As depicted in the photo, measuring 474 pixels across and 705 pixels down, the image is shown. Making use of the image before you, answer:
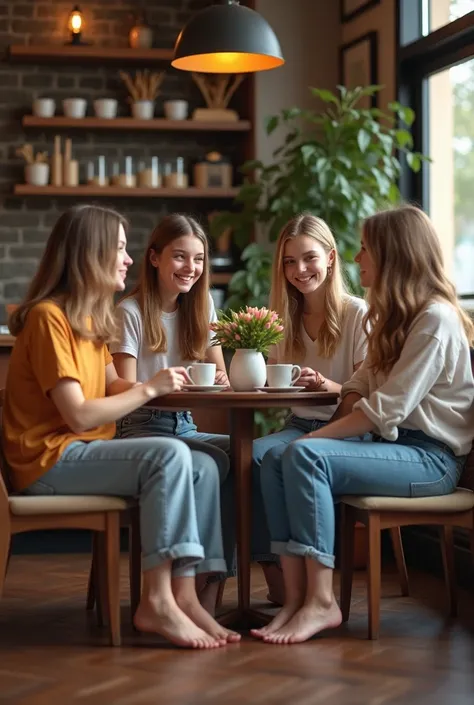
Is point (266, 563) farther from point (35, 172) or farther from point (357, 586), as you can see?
point (35, 172)

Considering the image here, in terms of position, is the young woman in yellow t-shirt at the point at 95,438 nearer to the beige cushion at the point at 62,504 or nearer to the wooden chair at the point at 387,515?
the beige cushion at the point at 62,504

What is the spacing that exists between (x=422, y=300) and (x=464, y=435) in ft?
1.39

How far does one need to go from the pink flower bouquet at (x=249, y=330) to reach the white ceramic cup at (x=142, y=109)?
3.33 meters

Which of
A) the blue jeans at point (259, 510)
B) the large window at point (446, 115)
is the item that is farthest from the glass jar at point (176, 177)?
the blue jeans at point (259, 510)

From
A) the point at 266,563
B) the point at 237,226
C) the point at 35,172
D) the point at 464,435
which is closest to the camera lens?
the point at 464,435

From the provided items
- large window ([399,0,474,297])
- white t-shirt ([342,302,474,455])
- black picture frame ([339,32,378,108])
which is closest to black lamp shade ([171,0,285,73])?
white t-shirt ([342,302,474,455])

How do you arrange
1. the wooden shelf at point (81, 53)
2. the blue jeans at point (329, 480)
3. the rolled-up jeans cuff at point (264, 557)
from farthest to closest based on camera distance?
the wooden shelf at point (81, 53) < the rolled-up jeans cuff at point (264, 557) < the blue jeans at point (329, 480)

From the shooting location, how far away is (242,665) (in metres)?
3.03

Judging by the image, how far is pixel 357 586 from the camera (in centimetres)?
420

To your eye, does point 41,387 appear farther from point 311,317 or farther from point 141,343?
point 311,317

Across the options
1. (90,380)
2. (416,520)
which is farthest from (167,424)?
(416,520)

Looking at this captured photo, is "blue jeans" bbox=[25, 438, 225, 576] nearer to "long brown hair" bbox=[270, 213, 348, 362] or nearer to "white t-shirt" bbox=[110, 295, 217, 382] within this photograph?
"white t-shirt" bbox=[110, 295, 217, 382]

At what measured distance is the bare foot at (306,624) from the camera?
3.25 meters

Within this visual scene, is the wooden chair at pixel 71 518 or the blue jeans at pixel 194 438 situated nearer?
the wooden chair at pixel 71 518
